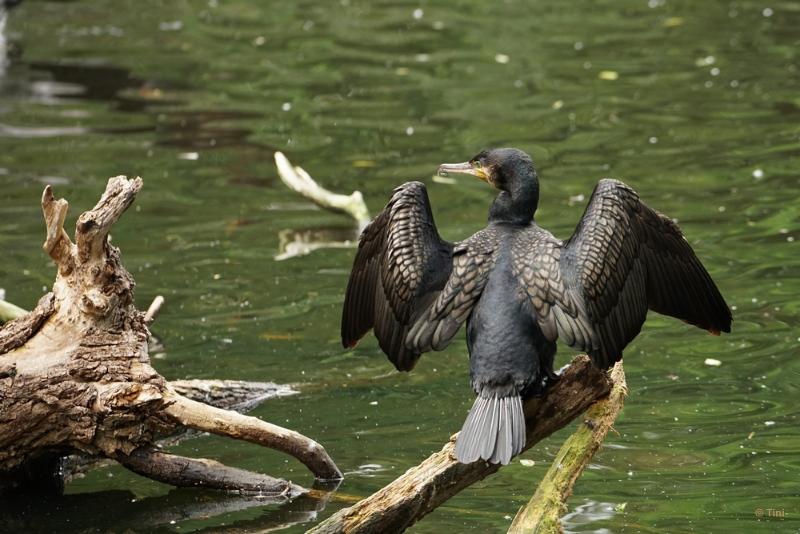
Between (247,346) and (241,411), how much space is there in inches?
44.9

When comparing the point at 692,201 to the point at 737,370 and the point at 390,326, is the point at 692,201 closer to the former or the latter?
the point at 737,370

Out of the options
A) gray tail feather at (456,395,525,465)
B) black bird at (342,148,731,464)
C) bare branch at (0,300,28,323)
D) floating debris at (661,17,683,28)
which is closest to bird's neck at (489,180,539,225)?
black bird at (342,148,731,464)

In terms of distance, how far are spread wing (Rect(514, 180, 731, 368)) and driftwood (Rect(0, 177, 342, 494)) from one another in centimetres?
142

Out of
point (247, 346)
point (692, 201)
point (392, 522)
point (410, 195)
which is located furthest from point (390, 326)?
point (692, 201)

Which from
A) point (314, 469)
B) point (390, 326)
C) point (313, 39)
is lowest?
point (314, 469)

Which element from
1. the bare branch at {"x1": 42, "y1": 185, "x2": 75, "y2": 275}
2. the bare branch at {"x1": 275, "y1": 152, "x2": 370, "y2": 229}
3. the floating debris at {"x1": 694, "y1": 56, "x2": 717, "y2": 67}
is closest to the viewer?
the bare branch at {"x1": 42, "y1": 185, "x2": 75, "y2": 275}

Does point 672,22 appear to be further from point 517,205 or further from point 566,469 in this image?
point 566,469

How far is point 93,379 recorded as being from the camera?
20.0 ft

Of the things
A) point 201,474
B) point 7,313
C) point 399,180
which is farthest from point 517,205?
point 399,180

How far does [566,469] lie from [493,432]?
44 centimetres

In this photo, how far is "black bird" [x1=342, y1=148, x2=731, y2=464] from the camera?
5496mm

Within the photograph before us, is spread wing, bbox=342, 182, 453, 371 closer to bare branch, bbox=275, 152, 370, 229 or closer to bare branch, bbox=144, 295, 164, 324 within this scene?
bare branch, bbox=144, 295, 164, 324

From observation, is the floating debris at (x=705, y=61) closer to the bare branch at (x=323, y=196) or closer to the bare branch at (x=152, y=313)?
the bare branch at (x=323, y=196)

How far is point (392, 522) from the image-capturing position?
532 centimetres
